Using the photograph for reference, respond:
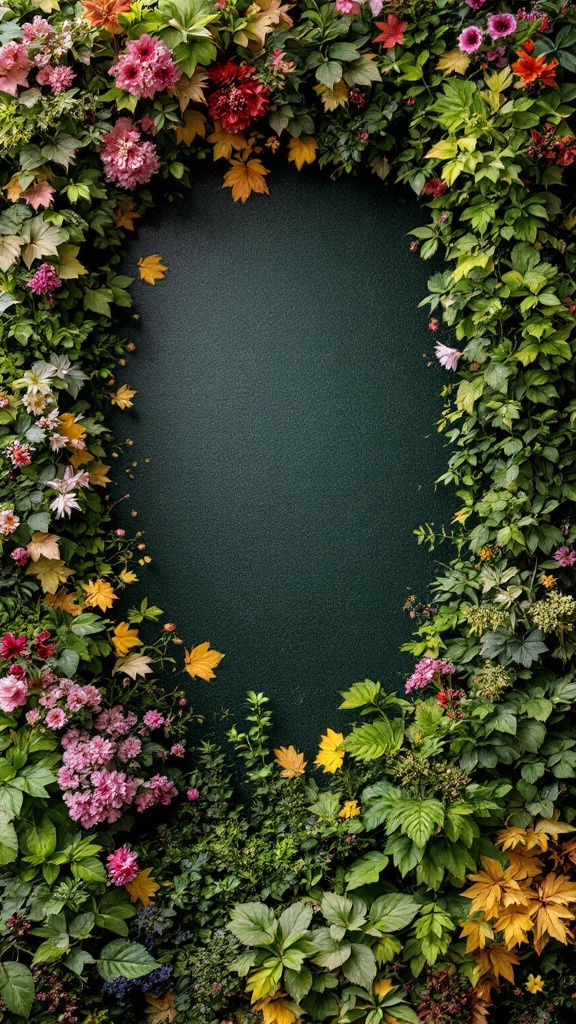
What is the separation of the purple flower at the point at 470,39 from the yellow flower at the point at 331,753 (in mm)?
2067

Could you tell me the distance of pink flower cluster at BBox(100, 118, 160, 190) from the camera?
2482mm

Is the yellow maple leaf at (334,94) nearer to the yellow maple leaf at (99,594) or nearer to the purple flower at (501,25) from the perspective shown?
the purple flower at (501,25)

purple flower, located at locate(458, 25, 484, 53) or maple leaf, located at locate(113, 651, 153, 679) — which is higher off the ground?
purple flower, located at locate(458, 25, 484, 53)

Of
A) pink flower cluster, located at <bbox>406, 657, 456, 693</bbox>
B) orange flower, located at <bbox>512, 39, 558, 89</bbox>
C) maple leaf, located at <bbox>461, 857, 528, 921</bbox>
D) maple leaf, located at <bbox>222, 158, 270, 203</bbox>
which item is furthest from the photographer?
maple leaf, located at <bbox>222, 158, 270, 203</bbox>

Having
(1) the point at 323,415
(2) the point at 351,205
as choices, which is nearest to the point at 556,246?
(2) the point at 351,205

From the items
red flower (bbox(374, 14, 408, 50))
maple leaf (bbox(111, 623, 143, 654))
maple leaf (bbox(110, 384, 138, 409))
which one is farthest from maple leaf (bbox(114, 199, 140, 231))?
maple leaf (bbox(111, 623, 143, 654))

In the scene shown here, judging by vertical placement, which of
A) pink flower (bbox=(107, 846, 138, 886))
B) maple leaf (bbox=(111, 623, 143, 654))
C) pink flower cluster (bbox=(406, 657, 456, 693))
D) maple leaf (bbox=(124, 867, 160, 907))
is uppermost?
maple leaf (bbox=(111, 623, 143, 654))

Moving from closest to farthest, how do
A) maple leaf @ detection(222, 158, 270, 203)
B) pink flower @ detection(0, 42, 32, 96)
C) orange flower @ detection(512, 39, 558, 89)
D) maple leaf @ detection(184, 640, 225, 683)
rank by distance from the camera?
orange flower @ detection(512, 39, 558, 89) → pink flower @ detection(0, 42, 32, 96) → maple leaf @ detection(222, 158, 270, 203) → maple leaf @ detection(184, 640, 225, 683)

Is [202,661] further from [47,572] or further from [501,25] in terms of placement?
[501,25]

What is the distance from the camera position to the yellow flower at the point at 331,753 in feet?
8.37

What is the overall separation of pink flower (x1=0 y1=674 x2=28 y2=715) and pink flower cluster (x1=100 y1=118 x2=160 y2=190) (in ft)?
5.12

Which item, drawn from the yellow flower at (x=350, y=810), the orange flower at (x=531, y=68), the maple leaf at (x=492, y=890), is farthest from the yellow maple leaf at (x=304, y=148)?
the maple leaf at (x=492, y=890)

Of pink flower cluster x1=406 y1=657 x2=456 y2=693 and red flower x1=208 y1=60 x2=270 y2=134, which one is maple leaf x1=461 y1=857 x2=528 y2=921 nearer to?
pink flower cluster x1=406 y1=657 x2=456 y2=693

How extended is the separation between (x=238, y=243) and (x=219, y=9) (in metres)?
0.66
